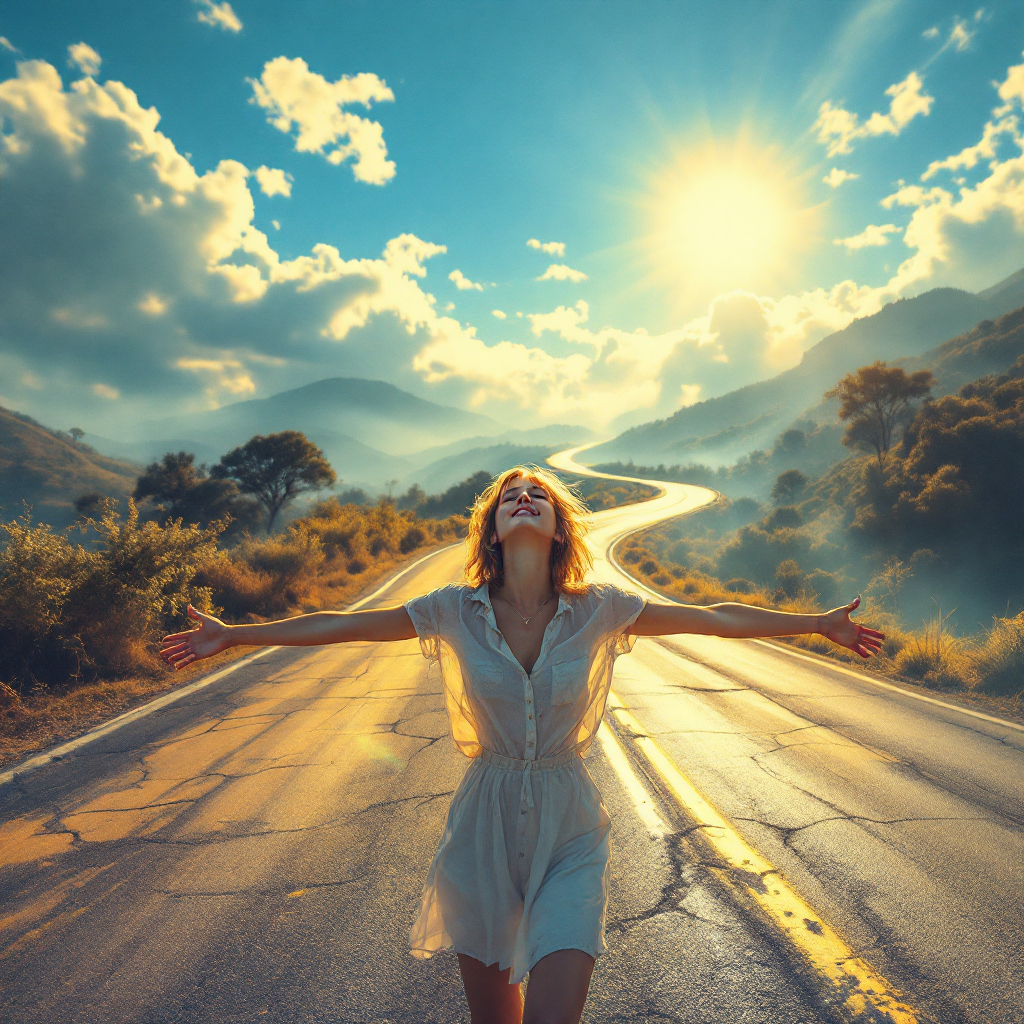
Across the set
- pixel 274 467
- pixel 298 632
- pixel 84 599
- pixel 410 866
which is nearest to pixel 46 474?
pixel 274 467

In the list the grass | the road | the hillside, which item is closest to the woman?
the road

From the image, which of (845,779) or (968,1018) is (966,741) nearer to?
(845,779)

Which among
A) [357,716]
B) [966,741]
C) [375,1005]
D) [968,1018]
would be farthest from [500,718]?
[966,741]

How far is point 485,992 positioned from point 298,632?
1.36 meters

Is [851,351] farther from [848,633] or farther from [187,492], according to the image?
[848,633]

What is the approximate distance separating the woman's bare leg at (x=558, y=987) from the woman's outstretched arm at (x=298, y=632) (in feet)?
3.64

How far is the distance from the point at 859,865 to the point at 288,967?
9.68 feet

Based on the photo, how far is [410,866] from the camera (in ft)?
10.5

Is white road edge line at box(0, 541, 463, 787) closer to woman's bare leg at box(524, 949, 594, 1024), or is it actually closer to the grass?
the grass

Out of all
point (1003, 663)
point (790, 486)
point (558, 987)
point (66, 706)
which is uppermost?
point (790, 486)

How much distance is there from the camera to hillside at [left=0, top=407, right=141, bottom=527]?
73000mm

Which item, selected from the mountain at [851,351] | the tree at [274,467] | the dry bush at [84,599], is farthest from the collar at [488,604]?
the mountain at [851,351]

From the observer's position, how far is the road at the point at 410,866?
2.29 m

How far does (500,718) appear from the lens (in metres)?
1.97
